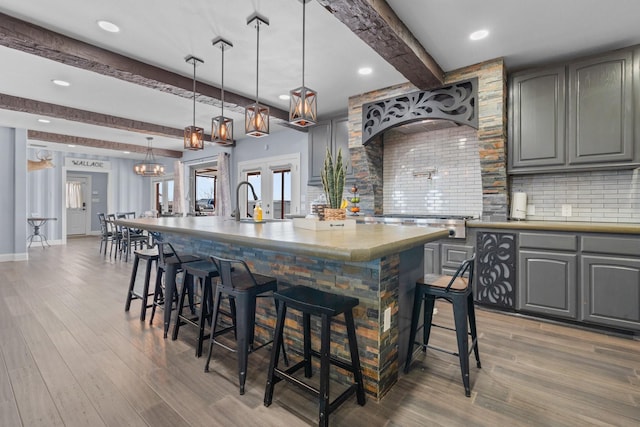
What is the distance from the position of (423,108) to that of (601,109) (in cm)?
170

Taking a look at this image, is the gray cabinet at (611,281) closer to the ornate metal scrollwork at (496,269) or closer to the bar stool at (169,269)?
the ornate metal scrollwork at (496,269)

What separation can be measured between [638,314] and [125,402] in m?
3.90

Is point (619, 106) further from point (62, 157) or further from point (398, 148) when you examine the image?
point (62, 157)

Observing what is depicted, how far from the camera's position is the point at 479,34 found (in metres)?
2.96

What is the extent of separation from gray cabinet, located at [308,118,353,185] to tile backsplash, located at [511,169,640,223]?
7.80 ft

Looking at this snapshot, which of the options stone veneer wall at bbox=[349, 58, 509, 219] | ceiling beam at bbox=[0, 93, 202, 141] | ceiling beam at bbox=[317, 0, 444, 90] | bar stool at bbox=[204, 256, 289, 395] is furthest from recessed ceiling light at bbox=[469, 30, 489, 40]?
ceiling beam at bbox=[0, 93, 202, 141]

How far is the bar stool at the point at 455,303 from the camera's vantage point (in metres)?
1.92

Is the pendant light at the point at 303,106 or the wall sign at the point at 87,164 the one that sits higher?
the wall sign at the point at 87,164

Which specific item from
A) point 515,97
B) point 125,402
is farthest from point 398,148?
point 125,402

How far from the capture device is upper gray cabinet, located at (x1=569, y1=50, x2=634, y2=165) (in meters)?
3.00

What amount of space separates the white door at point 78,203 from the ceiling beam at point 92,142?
397 centimetres

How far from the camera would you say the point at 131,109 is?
5.41 metres

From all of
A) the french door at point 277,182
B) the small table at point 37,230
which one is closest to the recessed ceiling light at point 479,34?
the french door at point 277,182

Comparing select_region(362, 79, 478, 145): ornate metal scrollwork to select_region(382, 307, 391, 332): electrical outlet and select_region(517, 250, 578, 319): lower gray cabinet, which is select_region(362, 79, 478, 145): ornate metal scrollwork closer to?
select_region(517, 250, 578, 319): lower gray cabinet
